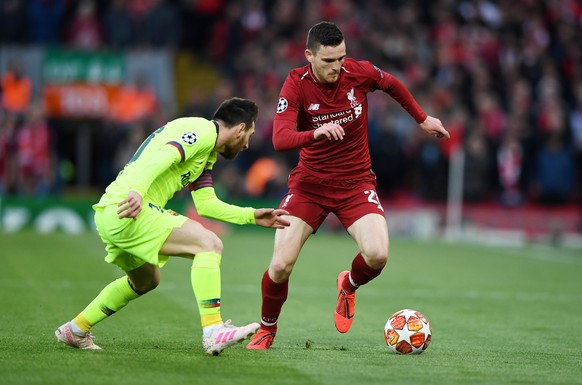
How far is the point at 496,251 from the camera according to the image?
64.3ft

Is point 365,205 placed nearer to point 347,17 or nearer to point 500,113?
point 500,113

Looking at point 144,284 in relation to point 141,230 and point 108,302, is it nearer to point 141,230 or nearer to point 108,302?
point 108,302

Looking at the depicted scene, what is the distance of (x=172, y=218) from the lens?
7.16 meters

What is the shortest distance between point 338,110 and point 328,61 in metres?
0.47

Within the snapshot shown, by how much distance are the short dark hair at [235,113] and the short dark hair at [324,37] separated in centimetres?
81

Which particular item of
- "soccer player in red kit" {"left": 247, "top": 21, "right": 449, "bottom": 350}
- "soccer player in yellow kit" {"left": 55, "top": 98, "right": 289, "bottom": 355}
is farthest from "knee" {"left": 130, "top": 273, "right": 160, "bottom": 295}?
"soccer player in red kit" {"left": 247, "top": 21, "right": 449, "bottom": 350}

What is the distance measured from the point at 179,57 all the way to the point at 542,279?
13759 millimetres

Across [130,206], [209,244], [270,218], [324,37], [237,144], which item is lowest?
[209,244]

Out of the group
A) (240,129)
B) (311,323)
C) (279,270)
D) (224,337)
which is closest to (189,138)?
(240,129)

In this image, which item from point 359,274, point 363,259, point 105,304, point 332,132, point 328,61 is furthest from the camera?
point 359,274

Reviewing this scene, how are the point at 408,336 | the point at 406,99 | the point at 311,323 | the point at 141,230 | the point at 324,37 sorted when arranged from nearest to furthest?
the point at 141,230, the point at 408,336, the point at 324,37, the point at 406,99, the point at 311,323

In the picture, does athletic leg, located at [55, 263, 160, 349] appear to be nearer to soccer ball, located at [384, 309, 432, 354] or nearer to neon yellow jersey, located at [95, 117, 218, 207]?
neon yellow jersey, located at [95, 117, 218, 207]

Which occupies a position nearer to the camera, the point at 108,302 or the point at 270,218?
the point at 270,218

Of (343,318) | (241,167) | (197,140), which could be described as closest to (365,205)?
(343,318)
